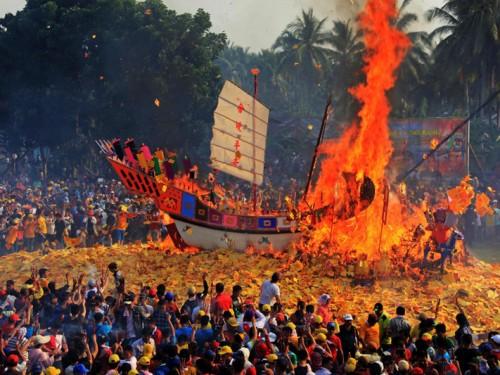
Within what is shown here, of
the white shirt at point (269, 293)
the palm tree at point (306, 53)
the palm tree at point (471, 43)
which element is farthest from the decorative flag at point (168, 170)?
the palm tree at point (306, 53)

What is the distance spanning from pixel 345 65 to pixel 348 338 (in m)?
39.7

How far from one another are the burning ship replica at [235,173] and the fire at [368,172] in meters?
0.27

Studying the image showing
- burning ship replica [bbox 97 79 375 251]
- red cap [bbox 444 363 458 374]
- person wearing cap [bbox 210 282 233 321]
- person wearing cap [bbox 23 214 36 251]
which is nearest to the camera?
red cap [bbox 444 363 458 374]

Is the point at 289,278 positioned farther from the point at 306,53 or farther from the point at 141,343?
the point at 306,53

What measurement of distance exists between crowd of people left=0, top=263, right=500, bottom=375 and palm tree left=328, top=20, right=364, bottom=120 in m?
32.4

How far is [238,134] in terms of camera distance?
19500 mm

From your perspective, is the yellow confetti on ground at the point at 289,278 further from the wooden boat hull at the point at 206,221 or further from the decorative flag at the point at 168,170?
the decorative flag at the point at 168,170

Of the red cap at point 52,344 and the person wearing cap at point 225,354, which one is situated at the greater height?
the person wearing cap at point 225,354

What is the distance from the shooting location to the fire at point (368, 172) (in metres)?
16.5

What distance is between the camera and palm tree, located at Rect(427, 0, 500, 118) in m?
33.0

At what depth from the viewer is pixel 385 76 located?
18.2m

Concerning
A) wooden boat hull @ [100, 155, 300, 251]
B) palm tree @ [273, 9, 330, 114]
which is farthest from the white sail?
palm tree @ [273, 9, 330, 114]

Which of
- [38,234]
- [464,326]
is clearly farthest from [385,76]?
[38,234]

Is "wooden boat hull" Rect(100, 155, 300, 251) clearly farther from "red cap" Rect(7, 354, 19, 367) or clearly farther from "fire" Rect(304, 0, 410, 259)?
"red cap" Rect(7, 354, 19, 367)
